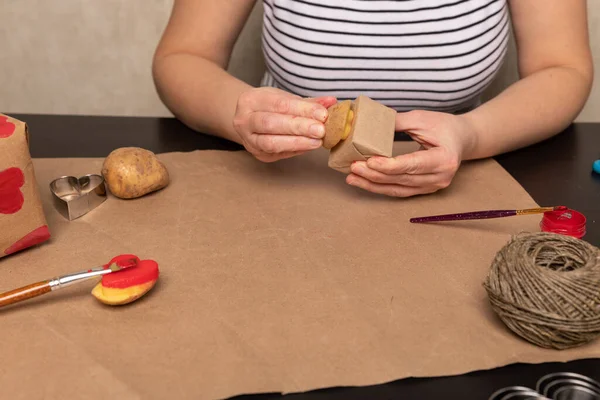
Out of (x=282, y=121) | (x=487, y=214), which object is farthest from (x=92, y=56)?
(x=487, y=214)

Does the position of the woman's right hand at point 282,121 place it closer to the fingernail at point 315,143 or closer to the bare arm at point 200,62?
the fingernail at point 315,143

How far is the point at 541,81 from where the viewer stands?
121cm

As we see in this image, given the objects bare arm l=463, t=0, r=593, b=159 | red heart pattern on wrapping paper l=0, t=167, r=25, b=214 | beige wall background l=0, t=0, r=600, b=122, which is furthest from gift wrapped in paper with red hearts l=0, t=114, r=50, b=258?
beige wall background l=0, t=0, r=600, b=122

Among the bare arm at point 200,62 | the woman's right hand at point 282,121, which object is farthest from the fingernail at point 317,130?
the bare arm at point 200,62

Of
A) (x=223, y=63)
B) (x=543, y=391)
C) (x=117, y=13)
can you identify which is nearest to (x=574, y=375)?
(x=543, y=391)

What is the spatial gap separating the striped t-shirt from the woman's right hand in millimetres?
250

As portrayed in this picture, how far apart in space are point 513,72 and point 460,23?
67cm

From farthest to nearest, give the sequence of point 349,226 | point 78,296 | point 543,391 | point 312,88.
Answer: point 312,88 → point 349,226 → point 78,296 → point 543,391

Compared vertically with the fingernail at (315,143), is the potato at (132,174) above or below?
below

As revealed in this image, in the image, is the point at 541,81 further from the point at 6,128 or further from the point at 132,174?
the point at 6,128

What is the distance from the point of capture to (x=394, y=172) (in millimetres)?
975

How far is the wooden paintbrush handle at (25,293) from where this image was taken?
0.76 metres

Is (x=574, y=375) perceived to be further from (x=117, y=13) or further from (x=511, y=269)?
(x=117, y=13)

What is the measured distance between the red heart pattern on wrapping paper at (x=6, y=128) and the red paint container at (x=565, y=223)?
2.35ft
